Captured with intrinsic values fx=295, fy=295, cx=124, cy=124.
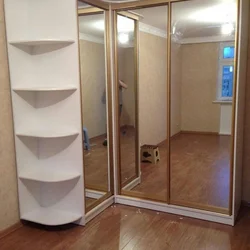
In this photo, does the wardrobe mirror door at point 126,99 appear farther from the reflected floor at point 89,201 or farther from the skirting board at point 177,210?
the reflected floor at point 89,201

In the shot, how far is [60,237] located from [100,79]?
1669mm

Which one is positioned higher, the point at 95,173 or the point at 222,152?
the point at 222,152

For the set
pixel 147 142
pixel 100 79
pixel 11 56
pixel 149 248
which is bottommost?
pixel 149 248

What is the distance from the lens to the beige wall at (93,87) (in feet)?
10.2

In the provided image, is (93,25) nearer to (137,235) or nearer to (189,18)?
(189,18)

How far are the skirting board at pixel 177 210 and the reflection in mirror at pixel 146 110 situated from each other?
7 cm

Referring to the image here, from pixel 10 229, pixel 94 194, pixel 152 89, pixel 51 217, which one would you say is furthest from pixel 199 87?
pixel 10 229

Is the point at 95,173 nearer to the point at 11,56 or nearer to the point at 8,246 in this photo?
the point at 8,246

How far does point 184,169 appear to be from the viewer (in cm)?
365

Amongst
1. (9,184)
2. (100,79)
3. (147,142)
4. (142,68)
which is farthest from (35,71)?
(147,142)

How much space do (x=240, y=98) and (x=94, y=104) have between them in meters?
1.49

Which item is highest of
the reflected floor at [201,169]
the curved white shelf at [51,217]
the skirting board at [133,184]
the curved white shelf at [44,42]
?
the curved white shelf at [44,42]

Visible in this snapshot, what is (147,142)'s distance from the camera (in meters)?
3.88

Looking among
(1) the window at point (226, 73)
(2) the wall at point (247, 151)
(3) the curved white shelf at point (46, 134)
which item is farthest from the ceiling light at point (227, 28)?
(3) the curved white shelf at point (46, 134)
